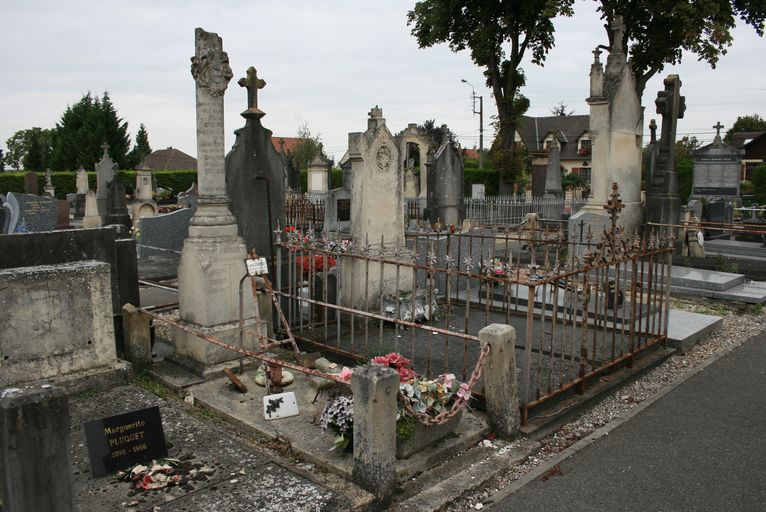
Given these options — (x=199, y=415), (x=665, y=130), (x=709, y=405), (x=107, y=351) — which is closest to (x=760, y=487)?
(x=709, y=405)

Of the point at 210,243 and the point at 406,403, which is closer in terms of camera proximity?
the point at 406,403

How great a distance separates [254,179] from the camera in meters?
7.88

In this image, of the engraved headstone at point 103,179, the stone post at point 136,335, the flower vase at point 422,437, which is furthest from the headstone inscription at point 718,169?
the engraved headstone at point 103,179

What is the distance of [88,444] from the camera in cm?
397

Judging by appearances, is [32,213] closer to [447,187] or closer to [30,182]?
[447,187]

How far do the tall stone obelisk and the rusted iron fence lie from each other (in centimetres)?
70

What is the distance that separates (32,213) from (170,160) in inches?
2121

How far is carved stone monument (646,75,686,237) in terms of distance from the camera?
43.6 feet

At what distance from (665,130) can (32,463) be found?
45.7ft

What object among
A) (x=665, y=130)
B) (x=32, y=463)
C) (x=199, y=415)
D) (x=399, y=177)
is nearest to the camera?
(x=32, y=463)

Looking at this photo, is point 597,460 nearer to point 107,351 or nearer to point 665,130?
point 107,351

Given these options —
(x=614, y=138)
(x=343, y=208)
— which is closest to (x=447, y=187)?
(x=343, y=208)

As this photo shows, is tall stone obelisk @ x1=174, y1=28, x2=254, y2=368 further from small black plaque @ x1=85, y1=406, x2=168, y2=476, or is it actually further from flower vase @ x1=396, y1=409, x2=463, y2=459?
flower vase @ x1=396, y1=409, x2=463, y2=459

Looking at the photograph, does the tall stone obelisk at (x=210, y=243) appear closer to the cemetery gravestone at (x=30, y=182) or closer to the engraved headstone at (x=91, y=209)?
the engraved headstone at (x=91, y=209)
